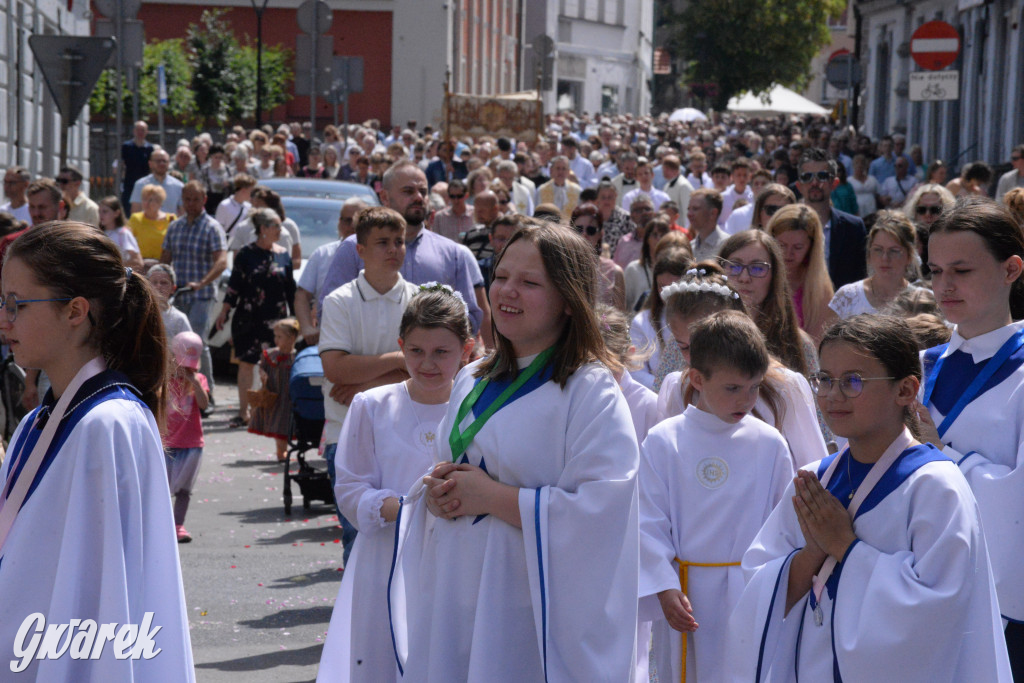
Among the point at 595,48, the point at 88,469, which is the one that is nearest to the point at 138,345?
the point at 88,469

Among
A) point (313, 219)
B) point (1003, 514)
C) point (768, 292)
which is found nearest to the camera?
point (1003, 514)

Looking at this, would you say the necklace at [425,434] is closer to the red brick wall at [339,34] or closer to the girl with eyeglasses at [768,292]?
the girl with eyeglasses at [768,292]

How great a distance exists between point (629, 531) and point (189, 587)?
4474 millimetres

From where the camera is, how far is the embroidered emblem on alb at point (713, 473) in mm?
4707

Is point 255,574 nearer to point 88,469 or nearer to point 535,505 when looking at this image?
point 535,505

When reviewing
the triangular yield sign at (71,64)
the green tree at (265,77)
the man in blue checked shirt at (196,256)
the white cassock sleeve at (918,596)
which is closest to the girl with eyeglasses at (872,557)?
the white cassock sleeve at (918,596)

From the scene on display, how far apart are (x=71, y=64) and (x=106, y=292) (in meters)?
9.02

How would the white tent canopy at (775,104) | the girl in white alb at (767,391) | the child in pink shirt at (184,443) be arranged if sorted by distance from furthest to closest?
the white tent canopy at (775,104) < the child in pink shirt at (184,443) < the girl in white alb at (767,391)

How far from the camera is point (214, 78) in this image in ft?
138

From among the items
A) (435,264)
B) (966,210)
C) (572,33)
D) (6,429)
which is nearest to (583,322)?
(966,210)

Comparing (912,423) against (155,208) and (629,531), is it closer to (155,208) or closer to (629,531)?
(629,531)

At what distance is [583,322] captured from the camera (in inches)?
149

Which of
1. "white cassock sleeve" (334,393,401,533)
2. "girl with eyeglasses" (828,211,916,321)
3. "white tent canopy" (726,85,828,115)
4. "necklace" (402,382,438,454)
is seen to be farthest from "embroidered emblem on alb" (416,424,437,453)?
"white tent canopy" (726,85,828,115)

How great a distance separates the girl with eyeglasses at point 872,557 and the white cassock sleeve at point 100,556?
4.88 feet
